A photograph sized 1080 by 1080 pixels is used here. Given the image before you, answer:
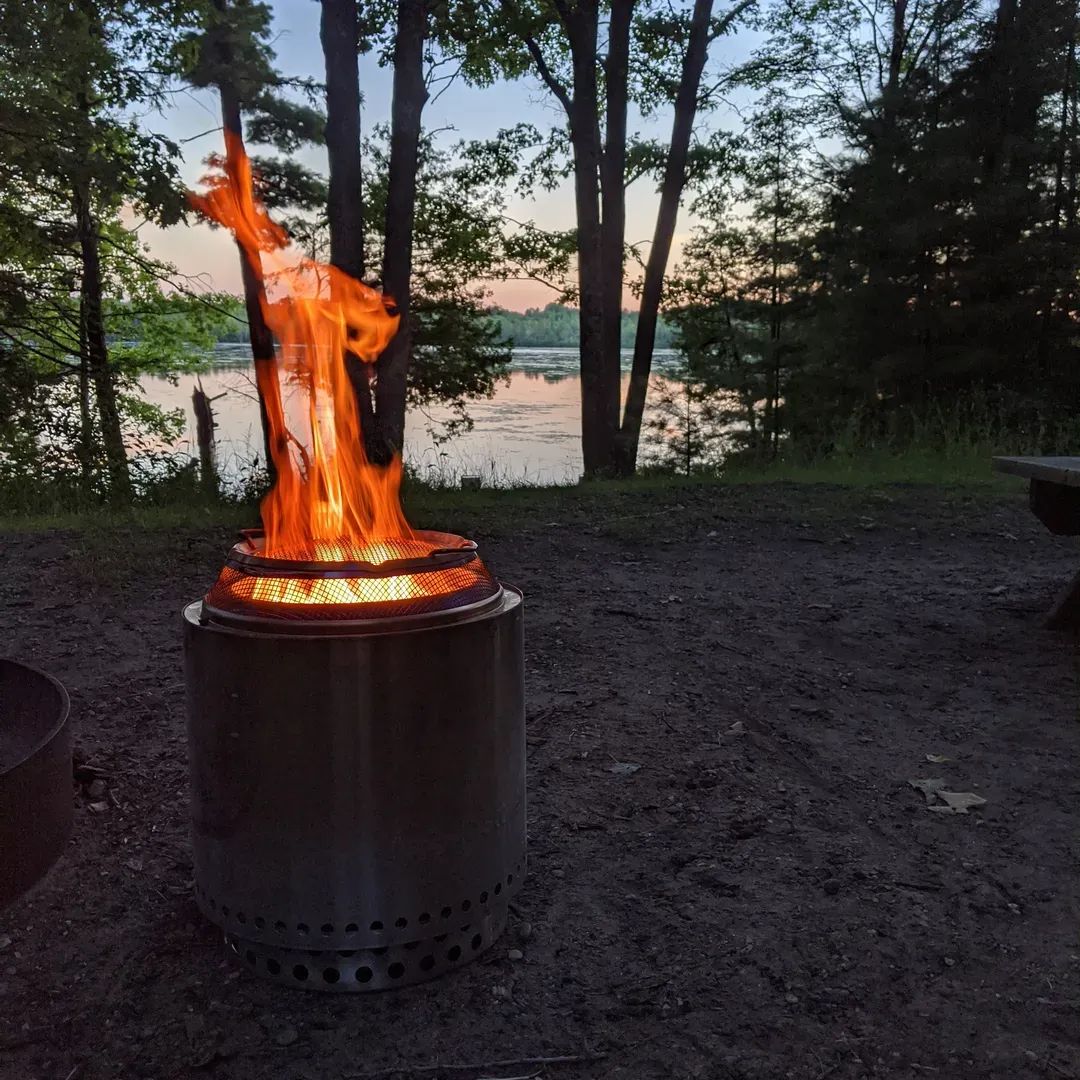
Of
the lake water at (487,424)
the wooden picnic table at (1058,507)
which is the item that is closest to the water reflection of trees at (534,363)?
the lake water at (487,424)

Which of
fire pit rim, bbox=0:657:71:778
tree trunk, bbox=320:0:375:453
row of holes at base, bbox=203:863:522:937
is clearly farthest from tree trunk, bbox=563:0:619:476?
row of holes at base, bbox=203:863:522:937

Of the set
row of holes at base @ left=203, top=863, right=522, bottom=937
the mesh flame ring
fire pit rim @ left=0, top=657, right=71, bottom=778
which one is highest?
the mesh flame ring

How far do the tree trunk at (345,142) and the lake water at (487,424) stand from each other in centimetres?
171

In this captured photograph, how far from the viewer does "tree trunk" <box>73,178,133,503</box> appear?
10.5 m

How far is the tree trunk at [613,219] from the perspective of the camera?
1412 cm

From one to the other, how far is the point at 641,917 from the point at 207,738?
1.18 metres

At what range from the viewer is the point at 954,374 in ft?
46.2

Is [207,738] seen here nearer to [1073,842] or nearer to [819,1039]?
[819,1039]

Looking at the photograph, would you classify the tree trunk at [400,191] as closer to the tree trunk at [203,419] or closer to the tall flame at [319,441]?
the tree trunk at [203,419]

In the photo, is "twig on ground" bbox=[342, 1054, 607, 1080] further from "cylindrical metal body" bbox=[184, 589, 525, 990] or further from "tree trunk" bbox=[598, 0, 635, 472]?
"tree trunk" bbox=[598, 0, 635, 472]

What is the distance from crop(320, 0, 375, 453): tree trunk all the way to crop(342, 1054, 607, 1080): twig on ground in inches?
341

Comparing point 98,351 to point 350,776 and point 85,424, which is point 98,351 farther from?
point 350,776

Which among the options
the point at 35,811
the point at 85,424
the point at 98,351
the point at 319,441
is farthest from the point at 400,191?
the point at 35,811

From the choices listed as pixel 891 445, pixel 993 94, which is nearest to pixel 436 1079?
pixel 891 445
